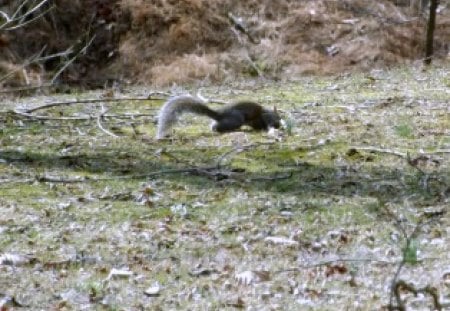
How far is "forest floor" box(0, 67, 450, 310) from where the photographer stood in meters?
4.47

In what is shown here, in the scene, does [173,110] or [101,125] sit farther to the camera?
[101,125]

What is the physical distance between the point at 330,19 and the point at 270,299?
508 inches

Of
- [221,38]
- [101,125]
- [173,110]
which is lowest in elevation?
[101,125]

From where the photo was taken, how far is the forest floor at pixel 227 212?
4473 millimetres

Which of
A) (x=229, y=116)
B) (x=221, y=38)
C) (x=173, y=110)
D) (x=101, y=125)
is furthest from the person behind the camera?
(x=221, y=38)

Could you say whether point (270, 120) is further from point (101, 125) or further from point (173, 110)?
point (101, 125)

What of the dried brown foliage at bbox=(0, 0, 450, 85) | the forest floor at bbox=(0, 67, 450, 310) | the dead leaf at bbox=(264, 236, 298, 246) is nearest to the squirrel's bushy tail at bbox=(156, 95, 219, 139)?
the forest floor at bbox=(0, 67, 450, 310)

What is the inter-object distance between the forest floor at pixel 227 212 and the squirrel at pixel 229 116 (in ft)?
0.49

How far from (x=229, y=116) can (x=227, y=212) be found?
2958 millimetres

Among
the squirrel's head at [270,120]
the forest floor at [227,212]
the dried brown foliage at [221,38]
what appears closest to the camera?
the forest floor at [227,212]

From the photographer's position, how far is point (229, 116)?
29.0 feet

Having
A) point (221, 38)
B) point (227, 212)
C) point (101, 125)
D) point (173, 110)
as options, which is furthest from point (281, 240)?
point (221, 38)

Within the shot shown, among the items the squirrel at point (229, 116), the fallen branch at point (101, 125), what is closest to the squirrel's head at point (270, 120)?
the squirrel at point (229, 116)

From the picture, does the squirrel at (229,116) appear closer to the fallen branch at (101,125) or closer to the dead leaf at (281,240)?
the fallen branch at (101,125)
